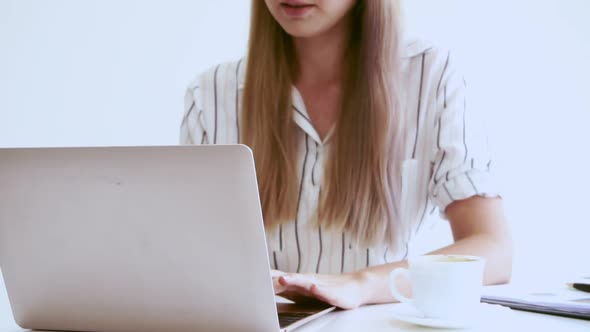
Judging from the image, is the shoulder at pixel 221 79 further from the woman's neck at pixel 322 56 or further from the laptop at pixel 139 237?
the laptop at pixel 139 237

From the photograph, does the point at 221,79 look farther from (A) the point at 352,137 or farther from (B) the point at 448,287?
(B) the point at 448,287

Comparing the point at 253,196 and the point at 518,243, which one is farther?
the point at 518,243

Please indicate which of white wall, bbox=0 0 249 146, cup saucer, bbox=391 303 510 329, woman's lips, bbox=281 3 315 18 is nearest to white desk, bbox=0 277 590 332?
cup saucer, bbox=391 303 510 329

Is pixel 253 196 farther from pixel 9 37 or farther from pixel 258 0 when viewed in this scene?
pixel 9 37

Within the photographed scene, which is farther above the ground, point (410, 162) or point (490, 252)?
point (410, 162)

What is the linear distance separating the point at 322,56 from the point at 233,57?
108 centimetres

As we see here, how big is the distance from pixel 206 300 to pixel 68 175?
18 centimetres

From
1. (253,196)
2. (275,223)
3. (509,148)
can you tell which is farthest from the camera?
(509,148)

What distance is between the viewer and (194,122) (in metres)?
1.57

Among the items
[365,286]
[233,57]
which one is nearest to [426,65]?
[365,286]

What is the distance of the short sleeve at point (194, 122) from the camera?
1.57 m

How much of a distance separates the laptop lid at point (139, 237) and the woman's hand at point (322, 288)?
15 cm

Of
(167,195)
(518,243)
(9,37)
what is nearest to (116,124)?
(9,37)

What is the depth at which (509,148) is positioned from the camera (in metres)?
2.26
